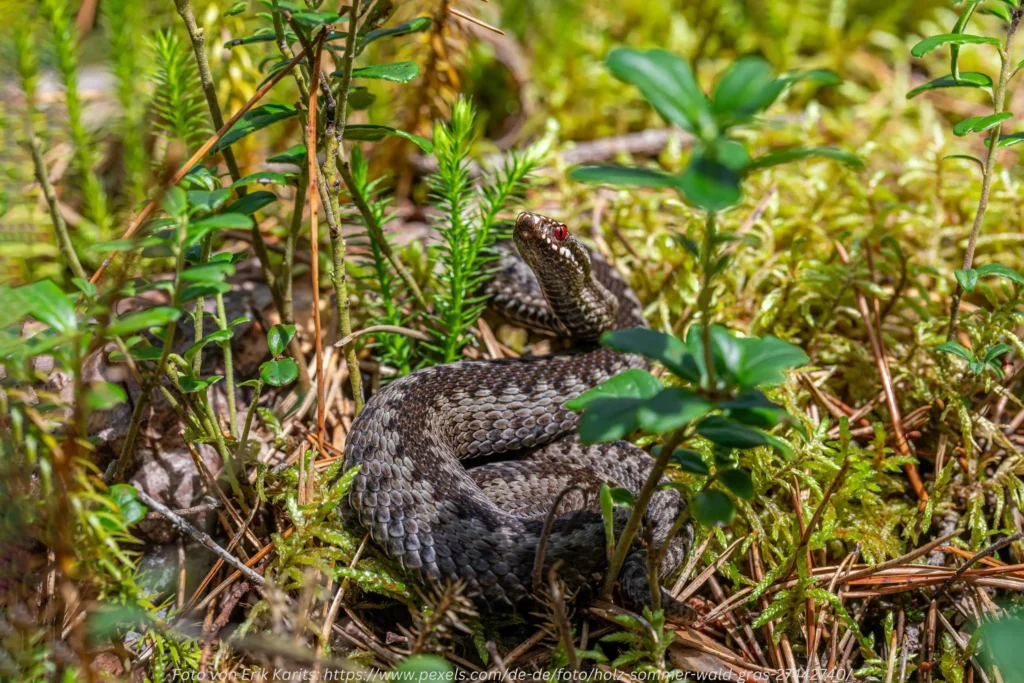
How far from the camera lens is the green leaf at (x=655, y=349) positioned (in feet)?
6.61

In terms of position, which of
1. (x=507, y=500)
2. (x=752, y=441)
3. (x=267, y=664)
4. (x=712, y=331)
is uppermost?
(x=712, y=331)

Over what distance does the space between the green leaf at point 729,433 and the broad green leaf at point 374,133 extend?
1814 millimetres

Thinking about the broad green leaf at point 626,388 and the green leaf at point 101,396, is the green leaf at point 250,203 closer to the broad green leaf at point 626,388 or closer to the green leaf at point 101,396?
the green leaf at point 101,396

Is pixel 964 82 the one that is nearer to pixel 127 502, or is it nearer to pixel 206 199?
pixel 206 199

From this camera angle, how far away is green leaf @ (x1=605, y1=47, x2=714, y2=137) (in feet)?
5.61

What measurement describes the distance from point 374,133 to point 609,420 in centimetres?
190

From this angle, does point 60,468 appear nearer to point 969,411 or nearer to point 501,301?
point 501,301

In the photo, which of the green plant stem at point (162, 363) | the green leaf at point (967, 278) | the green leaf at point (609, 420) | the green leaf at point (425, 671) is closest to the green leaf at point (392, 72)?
the green plant stem at point (162, 363)

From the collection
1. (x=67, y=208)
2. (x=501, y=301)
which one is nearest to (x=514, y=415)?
(x=501, y=301)

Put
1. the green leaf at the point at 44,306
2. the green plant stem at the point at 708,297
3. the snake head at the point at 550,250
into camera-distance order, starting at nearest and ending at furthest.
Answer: the green plant stem at the point at 708,297 < the green leaf at the point at 44,306 < the snake head at the point at 550,250

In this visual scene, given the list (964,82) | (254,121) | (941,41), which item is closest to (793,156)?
(941,41)

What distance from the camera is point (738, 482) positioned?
218cm

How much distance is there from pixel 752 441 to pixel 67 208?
5.07m

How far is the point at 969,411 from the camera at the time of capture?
143 inches
